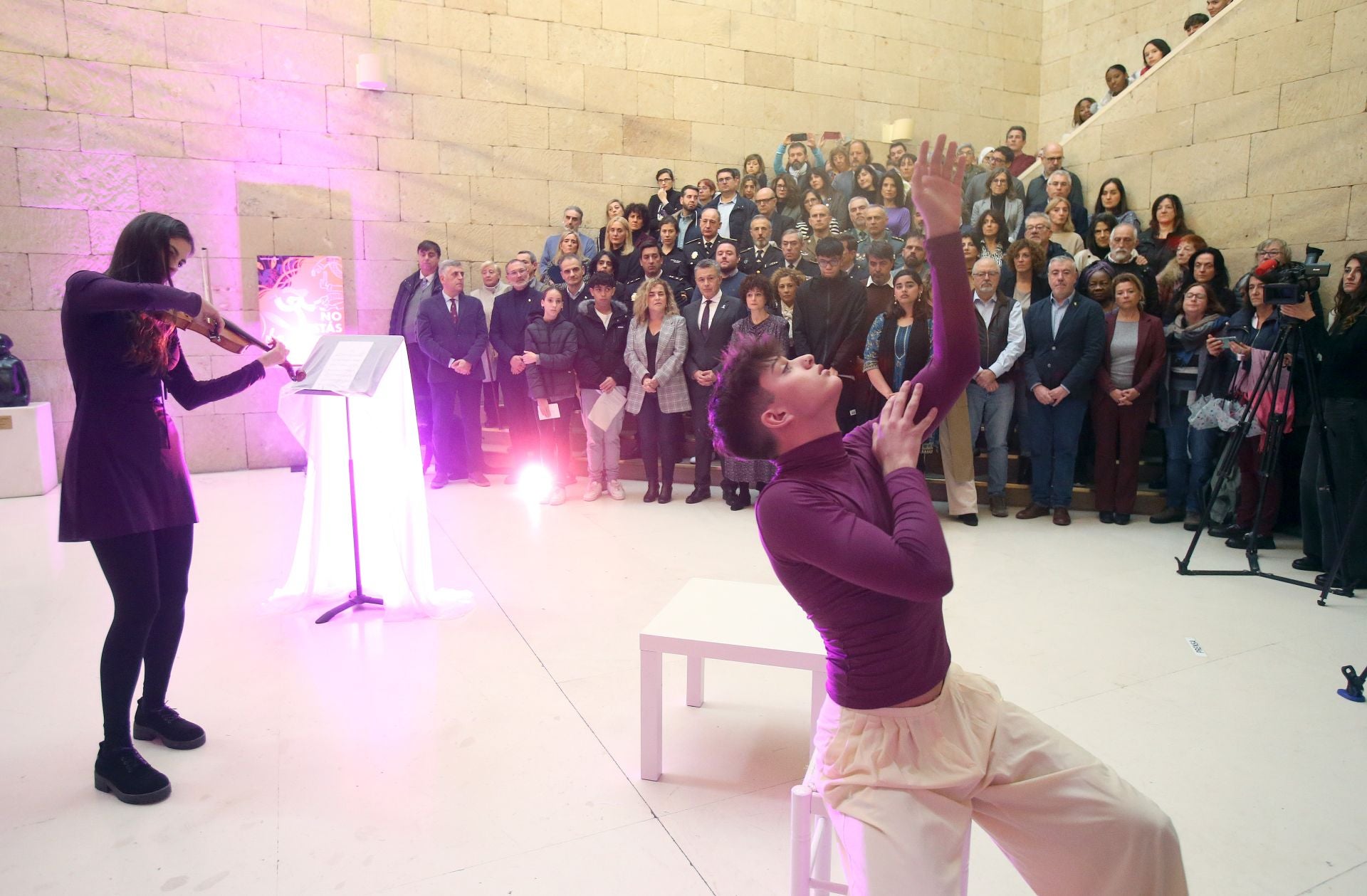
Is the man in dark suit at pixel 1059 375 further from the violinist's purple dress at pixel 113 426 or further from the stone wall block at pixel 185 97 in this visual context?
the stone wall block at pixel 185 97

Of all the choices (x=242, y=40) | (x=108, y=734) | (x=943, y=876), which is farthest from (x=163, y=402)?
(x=242, y=40)

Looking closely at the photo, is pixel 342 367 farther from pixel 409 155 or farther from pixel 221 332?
pixel 409 155

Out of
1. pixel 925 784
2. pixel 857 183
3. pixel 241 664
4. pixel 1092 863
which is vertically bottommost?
pixel 241 664

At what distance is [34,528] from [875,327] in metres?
5.67

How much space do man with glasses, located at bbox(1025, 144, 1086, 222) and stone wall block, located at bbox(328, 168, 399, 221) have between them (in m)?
5.70

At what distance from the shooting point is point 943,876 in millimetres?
1437

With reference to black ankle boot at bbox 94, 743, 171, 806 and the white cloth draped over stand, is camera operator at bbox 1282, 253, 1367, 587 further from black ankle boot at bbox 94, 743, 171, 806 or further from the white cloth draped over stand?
black ankle boot at bbox 94, 743, 171, 806

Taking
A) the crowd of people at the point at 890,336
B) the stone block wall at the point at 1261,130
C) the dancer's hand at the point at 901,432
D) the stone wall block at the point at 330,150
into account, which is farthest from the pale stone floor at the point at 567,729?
the stone wall block at the point at 330,150

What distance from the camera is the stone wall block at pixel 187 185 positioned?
7391mm

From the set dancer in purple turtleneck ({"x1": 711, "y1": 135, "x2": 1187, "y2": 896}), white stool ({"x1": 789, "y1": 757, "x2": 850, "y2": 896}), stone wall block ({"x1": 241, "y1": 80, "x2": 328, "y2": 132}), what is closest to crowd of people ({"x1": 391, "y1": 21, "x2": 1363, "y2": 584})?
stone wall block ({"x1": 241, "y1": 80, "x2": 328, "y2": 132})

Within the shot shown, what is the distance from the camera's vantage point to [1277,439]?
15.5 feet

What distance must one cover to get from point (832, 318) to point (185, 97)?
5.77 meters

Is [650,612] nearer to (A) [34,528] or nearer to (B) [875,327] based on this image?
(B) [875,327]

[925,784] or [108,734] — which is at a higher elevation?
[925,784]
